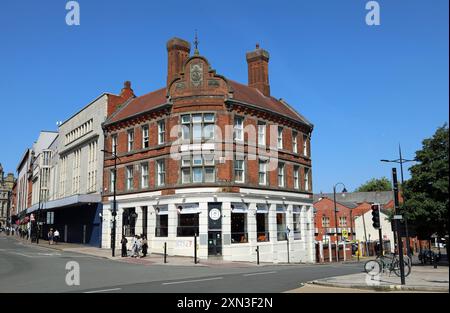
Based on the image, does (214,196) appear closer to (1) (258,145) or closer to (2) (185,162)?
(2) (185,162)

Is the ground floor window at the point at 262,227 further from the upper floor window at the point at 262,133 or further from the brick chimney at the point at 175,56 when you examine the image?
the brick chimney at the point at 175,56

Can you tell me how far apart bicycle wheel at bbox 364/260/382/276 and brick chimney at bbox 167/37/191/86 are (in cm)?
2356

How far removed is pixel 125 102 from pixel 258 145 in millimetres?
15445

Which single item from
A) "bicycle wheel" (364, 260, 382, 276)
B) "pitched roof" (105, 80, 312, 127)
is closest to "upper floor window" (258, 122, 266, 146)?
"pitched roof" (105, 80, 312, 127)

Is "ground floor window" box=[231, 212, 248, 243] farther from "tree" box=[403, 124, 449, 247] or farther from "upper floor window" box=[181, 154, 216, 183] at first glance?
"tree" box=[403, 124, 449, 247]

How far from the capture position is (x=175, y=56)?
→ 37.4 metres

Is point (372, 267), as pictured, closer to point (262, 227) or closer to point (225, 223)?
point (225, 223)

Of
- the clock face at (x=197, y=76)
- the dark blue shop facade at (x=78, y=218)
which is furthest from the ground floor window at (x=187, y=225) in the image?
the dark blue shop facade at (x=78, y=218)

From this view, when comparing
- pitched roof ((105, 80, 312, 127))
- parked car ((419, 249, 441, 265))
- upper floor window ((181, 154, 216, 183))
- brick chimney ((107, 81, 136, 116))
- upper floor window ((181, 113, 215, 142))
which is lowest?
parked car ((419, 249, 441, 265))

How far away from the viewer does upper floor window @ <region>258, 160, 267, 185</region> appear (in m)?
34.8

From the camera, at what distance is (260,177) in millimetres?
34875

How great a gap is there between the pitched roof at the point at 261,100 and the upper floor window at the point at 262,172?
4.47 m

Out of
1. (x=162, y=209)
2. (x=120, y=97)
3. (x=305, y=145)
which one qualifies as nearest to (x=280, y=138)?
(x=305, y=145)
